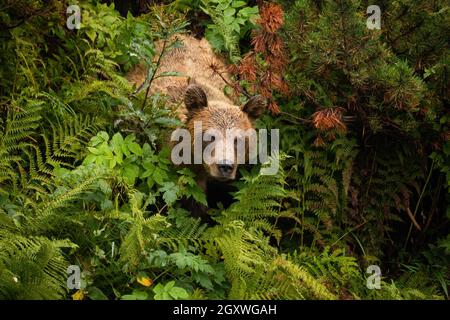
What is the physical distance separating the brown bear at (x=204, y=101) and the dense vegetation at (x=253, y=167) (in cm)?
23

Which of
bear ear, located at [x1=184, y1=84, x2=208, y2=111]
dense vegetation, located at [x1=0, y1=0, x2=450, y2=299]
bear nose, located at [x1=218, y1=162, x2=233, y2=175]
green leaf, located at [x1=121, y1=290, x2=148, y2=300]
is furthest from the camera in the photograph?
bear ear, located at [x1=184, y1=84, x2=208, y2=111]

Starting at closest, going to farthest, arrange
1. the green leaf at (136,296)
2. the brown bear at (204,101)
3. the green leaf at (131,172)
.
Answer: the green leaf at (136,296) → the green leaf at (131,172) → the brown bear at (204,101)

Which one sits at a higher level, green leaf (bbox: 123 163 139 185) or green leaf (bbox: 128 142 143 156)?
green leaf (bbox: 128 142 143 156)

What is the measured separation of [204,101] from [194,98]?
111 mm

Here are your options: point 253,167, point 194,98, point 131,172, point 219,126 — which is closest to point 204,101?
point 194,98

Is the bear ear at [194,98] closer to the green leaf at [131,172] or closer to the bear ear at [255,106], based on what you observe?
the bear ear at [255,106]

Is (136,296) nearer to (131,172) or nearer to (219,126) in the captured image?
(131,172)

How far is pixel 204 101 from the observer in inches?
291

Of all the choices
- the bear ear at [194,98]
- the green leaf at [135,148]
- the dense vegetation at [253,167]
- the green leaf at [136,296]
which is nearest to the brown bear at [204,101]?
the bear ear at [194,98]

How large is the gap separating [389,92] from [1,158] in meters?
3.61

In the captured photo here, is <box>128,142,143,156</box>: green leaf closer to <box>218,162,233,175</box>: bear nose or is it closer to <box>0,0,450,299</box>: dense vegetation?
<box>0,0,450,299</box>: dense vegetation

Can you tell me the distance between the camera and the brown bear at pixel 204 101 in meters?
7.11

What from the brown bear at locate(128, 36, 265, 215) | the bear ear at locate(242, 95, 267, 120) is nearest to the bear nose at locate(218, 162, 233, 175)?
the brown bear at locate(128, 36, 265, 215)

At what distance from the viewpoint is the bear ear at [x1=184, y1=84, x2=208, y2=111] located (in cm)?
729
